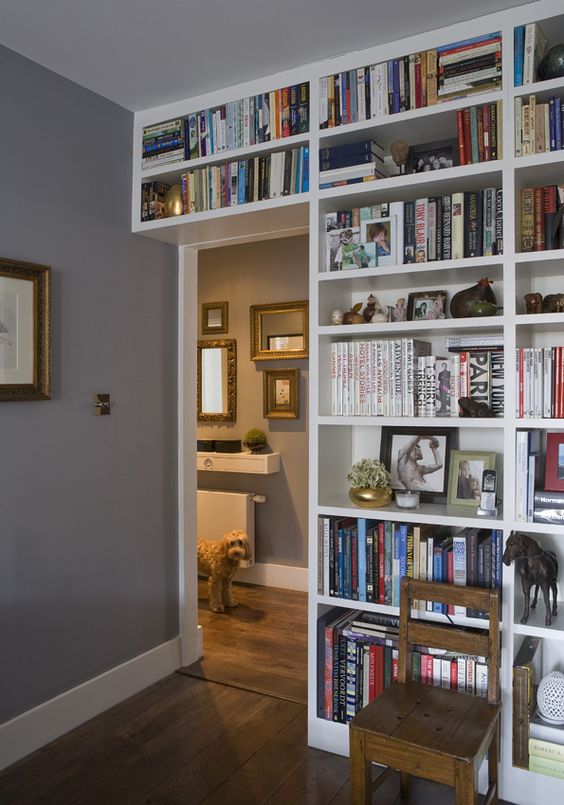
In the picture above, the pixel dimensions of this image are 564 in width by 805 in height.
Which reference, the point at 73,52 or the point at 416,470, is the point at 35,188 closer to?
the point at 73,52

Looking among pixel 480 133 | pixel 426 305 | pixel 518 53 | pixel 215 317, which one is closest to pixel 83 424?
pixel 426 305

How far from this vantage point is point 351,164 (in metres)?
2.41

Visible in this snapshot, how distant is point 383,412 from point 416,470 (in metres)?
0.30

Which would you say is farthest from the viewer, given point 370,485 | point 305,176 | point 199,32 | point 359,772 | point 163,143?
point 163,143

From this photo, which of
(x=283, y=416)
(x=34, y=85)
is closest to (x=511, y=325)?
(x=34, y=85)

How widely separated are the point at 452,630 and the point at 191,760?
1.11 m

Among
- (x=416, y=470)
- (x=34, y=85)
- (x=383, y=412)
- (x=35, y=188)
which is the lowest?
(x=416, y=470)

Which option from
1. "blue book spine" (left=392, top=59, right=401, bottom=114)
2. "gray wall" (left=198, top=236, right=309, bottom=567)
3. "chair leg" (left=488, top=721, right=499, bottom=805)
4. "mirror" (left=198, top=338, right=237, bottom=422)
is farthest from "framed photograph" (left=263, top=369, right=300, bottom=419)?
"chair leg" (left=488, top=721, right=499, bottom=805)

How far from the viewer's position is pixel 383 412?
2395 millimetres

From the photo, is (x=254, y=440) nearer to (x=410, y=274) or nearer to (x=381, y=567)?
(x=381, y=567)

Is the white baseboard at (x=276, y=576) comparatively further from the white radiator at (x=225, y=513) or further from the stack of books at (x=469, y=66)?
the stack of books at (x=469, y=66)

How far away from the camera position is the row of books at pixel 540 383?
2.06 metres

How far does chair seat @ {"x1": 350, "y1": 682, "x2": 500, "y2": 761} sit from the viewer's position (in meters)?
1.77

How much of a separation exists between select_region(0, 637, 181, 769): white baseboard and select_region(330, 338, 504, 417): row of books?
150 centimetres
